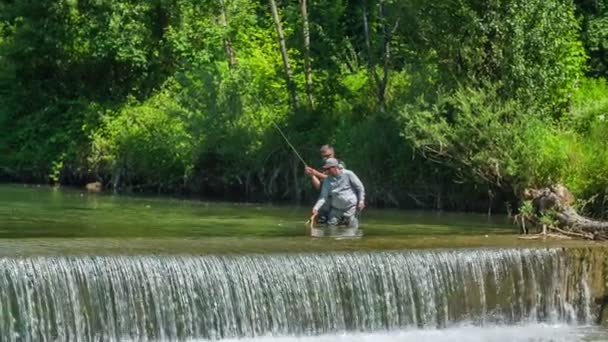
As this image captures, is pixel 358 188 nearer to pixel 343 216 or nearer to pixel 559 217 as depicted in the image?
pixel 343 216

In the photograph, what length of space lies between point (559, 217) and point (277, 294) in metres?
5.23

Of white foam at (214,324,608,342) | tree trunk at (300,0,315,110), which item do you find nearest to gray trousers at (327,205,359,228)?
white foam at (214,324,608,342)

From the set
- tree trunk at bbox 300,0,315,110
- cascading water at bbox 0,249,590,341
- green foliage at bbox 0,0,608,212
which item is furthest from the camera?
tree trunk at bbox 300,0,315,110

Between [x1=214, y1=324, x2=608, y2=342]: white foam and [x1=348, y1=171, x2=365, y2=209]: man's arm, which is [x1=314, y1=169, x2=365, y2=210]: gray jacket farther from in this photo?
[x1=214, y1=324, x2=608, y2=342]: white foam

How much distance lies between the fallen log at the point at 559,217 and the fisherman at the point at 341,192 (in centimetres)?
250

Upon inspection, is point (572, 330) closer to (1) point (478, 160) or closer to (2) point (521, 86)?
(1) point (478, 160)

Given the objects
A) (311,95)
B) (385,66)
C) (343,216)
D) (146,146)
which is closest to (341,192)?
(343,216)

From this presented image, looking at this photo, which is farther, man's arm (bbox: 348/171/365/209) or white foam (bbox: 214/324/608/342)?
man's arm (bbox: 348/171/365/209)

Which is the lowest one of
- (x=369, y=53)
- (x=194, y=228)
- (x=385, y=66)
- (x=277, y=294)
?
(x=277, y=294)

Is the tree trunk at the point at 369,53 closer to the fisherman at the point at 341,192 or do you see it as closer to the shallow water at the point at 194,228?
the shallow water at the point at 194,228

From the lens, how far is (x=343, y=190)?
2069 centimetres

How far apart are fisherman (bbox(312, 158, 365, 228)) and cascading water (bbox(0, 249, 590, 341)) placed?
10.1 ft

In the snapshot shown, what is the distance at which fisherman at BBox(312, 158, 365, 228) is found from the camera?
20569 millimetres

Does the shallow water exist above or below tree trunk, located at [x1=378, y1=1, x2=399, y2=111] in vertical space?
below
